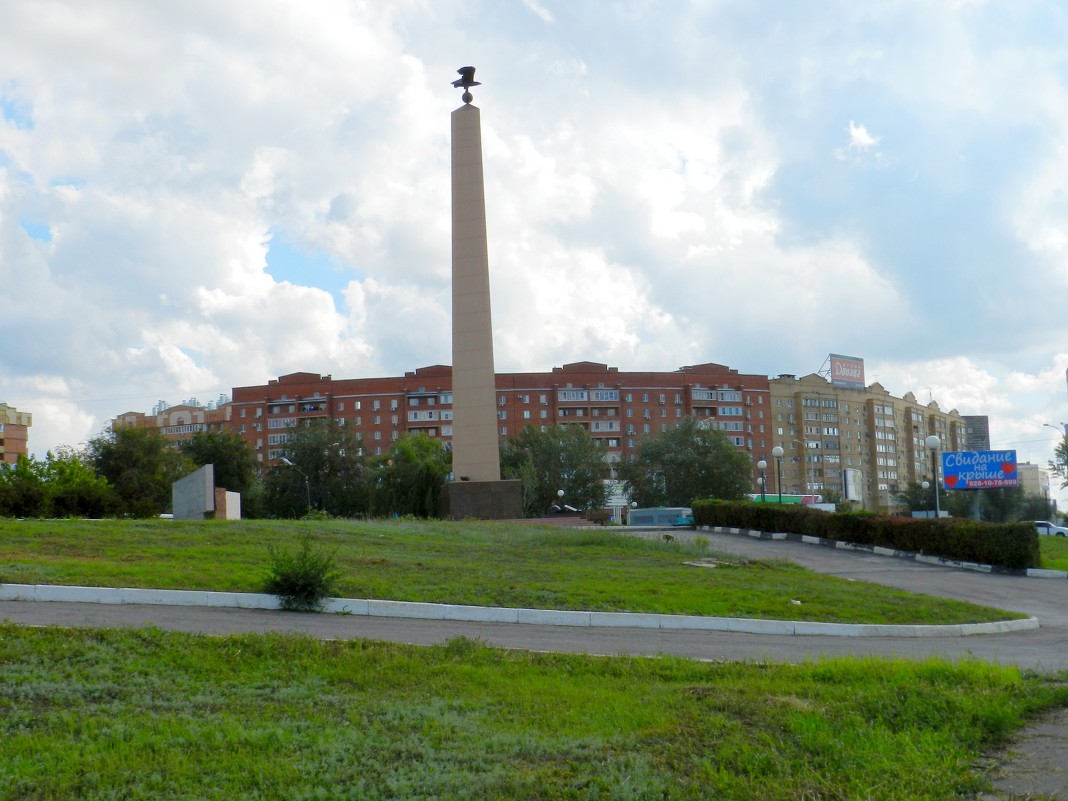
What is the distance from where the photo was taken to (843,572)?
22.9m

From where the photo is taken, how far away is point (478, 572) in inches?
643

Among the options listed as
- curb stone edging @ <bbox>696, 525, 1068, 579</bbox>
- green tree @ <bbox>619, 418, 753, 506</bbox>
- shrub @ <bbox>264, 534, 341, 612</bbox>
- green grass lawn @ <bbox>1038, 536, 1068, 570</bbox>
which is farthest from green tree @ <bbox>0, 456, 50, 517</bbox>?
→ green tree @ <bbox>619, 418, 753, 506</bbox>

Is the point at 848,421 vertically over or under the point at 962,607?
over

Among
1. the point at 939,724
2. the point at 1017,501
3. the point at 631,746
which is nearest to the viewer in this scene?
the point at 631,746

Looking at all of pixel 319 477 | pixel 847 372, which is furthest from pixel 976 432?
pixel 319 477

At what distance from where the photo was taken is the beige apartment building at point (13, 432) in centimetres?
11888

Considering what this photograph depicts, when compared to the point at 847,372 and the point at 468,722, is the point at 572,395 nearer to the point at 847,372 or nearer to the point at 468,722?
the point at 847,372

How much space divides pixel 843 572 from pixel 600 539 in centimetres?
535

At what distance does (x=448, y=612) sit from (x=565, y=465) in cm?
6499

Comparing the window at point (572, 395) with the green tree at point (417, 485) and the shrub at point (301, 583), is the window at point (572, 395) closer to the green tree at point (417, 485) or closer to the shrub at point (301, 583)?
the green tree at point (417, 485)

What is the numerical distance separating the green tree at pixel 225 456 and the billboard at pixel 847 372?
70.0 metres

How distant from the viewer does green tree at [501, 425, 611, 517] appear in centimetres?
7644

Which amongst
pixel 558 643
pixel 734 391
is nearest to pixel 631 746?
pixel 558 643

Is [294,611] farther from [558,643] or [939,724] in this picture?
[939,724]
